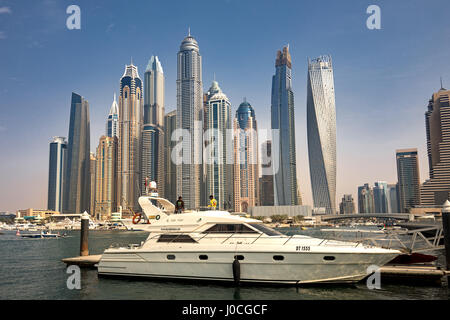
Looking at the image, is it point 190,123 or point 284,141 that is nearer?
point 190,123

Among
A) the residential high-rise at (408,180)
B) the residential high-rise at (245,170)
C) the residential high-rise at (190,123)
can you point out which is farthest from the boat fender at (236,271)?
the residential high-rise at (408,180)

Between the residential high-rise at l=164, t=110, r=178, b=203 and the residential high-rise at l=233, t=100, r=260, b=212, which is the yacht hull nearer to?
the residential high-rise at l=233, t=100, r=260, b=212

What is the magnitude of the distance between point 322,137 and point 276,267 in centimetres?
15567

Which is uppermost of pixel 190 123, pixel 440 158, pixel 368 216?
pixel 190 123

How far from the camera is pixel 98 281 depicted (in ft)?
54.4

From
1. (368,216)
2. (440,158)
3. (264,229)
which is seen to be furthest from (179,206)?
(440,158)

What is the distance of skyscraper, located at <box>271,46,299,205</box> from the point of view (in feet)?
629

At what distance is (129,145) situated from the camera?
176 meters

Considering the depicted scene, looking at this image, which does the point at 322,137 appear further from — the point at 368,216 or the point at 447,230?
the point at 447,230

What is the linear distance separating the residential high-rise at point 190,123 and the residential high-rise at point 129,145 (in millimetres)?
23581

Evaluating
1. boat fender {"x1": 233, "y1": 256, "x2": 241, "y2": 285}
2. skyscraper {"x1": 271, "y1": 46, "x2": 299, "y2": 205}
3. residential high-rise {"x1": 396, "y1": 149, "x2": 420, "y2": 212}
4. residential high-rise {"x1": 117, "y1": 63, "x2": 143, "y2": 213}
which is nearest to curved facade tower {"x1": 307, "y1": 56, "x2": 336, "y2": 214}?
skyscraper {"x1": 271, "y1": 46, "x2": 299, "y2": 205}
